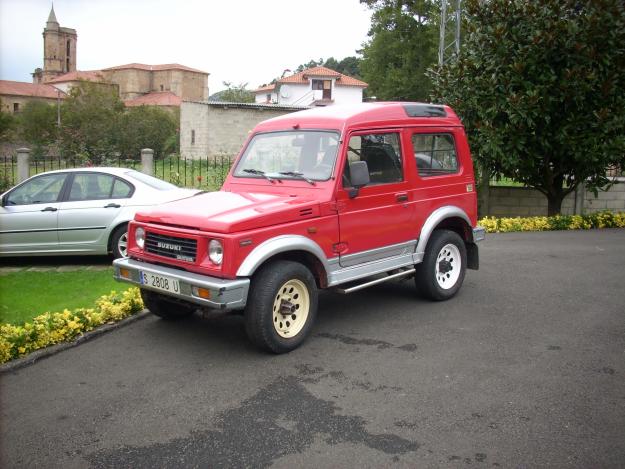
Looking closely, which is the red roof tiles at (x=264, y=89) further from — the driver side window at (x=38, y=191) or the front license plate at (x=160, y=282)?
the front license plate at (x=160, y=282)

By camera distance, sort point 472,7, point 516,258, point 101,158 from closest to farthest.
→ point 516,258 → point 472,7 → point 101,158

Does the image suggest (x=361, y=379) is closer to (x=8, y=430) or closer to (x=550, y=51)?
(x=8, y=430)

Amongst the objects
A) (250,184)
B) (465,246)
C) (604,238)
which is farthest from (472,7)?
(250,184)

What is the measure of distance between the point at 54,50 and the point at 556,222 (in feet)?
390

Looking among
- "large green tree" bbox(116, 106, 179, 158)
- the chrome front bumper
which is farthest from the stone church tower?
the chrome front bumper

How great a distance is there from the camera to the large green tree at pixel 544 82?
11.5 meters

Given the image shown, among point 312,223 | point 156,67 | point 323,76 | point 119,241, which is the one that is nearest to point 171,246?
point 312,223

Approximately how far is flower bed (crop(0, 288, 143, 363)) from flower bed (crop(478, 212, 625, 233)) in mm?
8528

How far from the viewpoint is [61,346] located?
5688 mm

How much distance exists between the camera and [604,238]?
1220 cm

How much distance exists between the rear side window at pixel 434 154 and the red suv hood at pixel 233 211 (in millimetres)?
1668

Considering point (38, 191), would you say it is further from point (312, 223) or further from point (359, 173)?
point (359, 173)

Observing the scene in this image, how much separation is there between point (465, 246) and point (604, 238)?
6059 millimetres

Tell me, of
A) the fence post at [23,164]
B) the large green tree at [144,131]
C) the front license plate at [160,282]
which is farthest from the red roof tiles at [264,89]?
the front license plate at [160,282]
